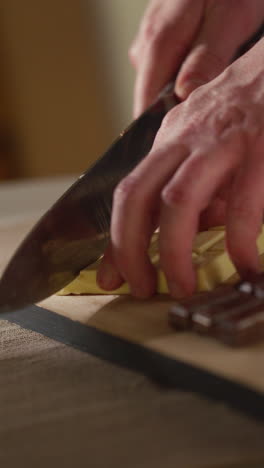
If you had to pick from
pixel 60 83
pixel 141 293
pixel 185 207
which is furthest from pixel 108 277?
pixel 60 83

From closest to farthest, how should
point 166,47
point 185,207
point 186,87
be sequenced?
point 185,207 < point 186,87 < point 166,47

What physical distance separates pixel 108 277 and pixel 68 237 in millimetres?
91

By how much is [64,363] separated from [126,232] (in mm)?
187

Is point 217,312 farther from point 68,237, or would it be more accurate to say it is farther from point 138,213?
point 68,237

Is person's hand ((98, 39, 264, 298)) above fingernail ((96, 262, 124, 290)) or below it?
above

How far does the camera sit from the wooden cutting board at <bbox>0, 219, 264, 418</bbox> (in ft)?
2.25

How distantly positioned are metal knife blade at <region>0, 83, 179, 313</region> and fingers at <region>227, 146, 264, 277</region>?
0.76ft

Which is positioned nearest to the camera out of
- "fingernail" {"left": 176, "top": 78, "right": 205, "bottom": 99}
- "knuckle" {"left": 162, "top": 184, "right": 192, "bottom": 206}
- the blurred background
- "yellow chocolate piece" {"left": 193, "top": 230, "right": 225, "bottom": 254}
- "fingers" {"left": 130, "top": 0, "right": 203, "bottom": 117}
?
"knuckle" {"left": 162, "top": 184, "right": 192, "bottom": 206}

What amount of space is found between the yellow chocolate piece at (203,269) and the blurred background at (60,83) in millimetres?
2778

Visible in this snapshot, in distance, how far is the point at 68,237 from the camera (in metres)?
0.96

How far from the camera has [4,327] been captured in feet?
3.22

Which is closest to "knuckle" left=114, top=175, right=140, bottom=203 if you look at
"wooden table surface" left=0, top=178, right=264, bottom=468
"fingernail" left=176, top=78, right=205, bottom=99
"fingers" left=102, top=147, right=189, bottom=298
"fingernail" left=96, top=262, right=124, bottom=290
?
"fingers" left=102, top=147, right=189, bottom=298

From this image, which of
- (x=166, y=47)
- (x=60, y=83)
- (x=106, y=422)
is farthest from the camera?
(x=60, y=83)

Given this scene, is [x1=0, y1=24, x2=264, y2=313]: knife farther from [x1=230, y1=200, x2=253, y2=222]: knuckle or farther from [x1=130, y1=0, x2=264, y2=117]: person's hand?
[x1=130, y1=0, x2=264, y2=117]: person's hand
